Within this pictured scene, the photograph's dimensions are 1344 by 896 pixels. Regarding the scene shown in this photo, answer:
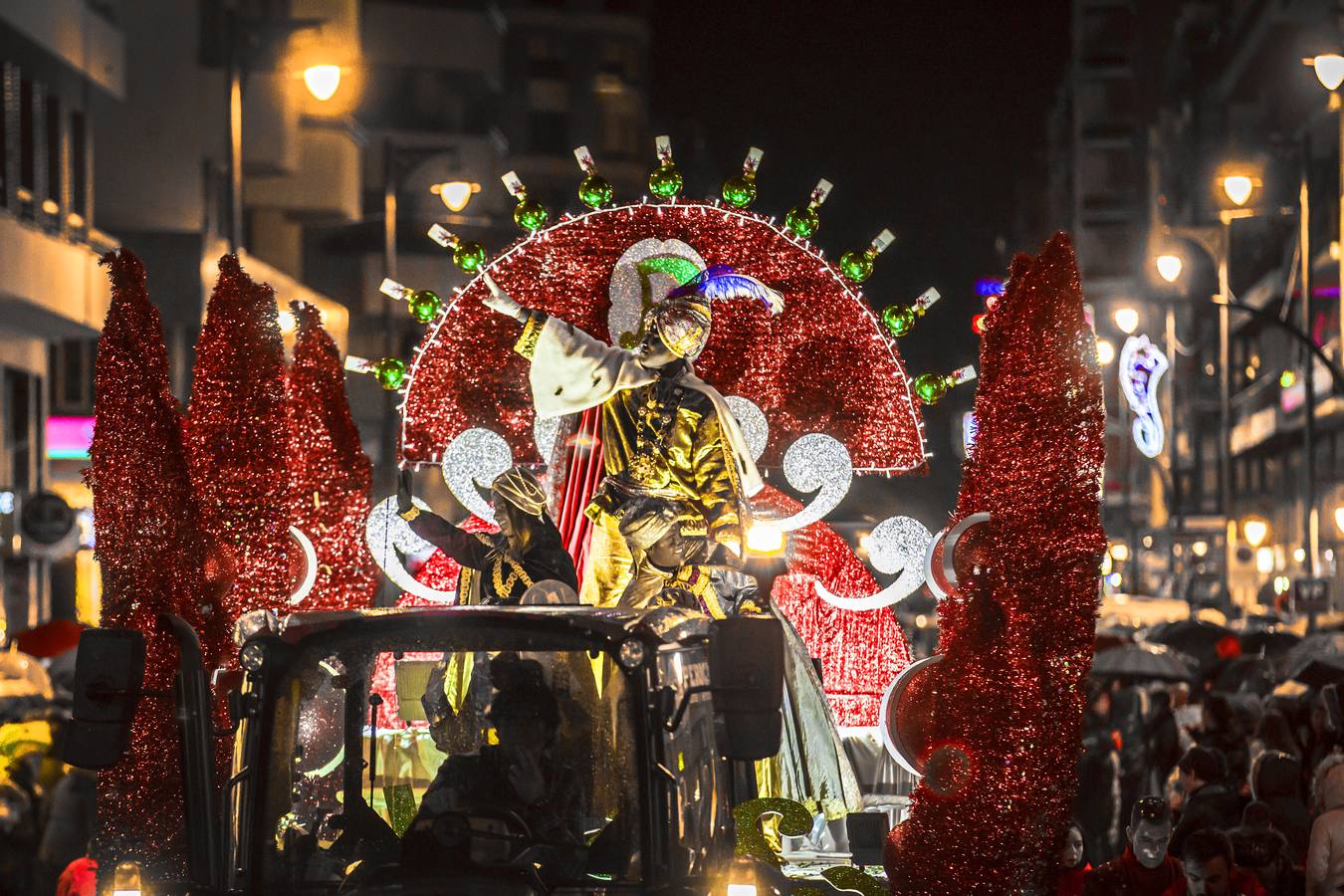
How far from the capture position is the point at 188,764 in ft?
23.9

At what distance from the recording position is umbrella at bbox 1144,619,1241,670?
2492cm

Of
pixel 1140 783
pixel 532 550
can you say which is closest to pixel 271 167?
pixel 1140 783

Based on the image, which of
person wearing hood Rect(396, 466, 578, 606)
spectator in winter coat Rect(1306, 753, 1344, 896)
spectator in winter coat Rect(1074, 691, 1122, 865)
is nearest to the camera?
spectator in winter coat Rect(1306, 753, 1344, 896)

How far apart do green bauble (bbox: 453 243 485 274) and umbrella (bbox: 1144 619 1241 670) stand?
46.9 feet

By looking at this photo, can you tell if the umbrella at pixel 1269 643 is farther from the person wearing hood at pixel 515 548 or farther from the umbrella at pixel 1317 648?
the person wearing hood at pixel 515 548

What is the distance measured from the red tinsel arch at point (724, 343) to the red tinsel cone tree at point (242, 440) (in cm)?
183

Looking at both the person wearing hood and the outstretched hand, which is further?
the outstretched hand

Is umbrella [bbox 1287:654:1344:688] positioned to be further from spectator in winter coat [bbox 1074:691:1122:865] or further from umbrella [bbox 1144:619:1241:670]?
umbrella [bbox 1144:619:1241:670]

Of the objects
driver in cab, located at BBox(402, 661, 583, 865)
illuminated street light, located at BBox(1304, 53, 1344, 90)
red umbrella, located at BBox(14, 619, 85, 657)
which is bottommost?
red umbrella, located at BBox(14, 619, 85, 657)

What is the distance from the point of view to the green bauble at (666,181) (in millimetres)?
12461

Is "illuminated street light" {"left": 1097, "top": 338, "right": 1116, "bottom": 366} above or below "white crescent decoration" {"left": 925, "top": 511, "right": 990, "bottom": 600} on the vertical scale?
above

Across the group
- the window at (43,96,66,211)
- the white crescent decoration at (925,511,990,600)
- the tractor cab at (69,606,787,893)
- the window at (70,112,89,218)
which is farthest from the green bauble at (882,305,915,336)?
the window at (70,112,89,218)

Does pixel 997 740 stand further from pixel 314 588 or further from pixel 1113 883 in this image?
Result: pixel 314 588

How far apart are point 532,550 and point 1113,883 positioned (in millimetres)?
3109
